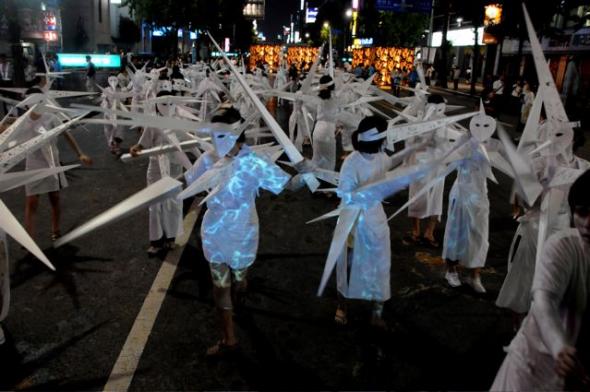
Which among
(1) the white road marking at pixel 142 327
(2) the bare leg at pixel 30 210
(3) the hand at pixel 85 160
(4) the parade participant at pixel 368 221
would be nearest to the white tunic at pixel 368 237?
(4) the parade participant at pixel 368 221

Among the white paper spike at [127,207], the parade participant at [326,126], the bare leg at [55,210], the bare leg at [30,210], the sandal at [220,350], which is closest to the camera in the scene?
the white paper spike at [127,207]

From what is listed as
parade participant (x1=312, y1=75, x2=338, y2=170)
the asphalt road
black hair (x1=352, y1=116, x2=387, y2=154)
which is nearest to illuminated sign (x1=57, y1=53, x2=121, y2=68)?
parade participant (x1=312, y1=75, x2=338, y2=170)

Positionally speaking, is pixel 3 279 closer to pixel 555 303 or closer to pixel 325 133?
pixel 555 303

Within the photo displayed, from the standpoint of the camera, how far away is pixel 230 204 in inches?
144

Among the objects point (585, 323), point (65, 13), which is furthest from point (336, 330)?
point (65, 13)

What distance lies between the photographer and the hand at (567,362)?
179 cm

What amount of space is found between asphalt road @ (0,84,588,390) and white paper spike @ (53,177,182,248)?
1.44 m

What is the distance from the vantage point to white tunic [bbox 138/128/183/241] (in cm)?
552

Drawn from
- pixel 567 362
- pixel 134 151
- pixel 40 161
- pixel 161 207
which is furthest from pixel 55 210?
pixel 567 362

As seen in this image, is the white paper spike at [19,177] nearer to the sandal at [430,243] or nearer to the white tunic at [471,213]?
the white tunic at [471,213]

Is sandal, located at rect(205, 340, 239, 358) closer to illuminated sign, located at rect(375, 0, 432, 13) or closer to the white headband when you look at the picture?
the white headband

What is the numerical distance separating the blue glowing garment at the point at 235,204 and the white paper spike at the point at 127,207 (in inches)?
25.6

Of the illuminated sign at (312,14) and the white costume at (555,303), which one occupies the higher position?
the illuminated sign at (312,14)

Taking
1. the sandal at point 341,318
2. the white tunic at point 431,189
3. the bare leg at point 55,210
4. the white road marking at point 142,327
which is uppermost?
the white tunic at point 431,189
